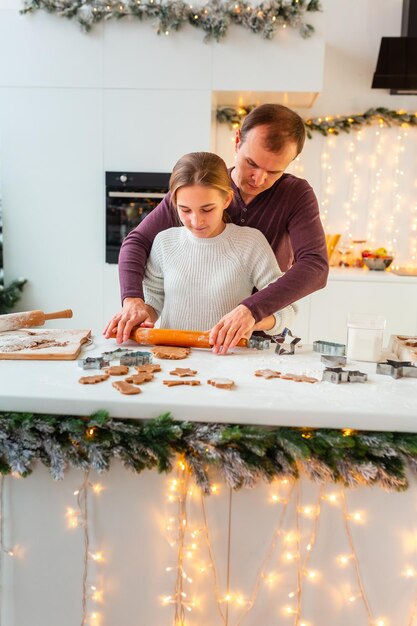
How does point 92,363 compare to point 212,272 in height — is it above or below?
below

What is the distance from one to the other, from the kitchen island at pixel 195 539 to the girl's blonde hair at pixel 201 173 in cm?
60

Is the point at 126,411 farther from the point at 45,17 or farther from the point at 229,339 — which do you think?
the point at 45,17

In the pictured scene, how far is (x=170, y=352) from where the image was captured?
1312 mm

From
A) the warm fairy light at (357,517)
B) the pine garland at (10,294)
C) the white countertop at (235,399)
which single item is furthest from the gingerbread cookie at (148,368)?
the pine garland at (10,294)

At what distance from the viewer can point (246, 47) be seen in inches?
119

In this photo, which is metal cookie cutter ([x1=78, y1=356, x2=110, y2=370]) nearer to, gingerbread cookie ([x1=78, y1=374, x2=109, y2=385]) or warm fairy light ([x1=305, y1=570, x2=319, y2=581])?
gingerbread cookie ([x1=78, y1=374, x2=109, y2=385])

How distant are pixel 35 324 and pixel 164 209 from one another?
54 centimetres

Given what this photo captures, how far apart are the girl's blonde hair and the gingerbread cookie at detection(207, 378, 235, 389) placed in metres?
0.56

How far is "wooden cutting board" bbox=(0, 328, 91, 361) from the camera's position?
123 cm

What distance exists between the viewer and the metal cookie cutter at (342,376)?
1.12 metres

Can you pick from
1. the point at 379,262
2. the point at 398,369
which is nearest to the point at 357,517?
the point at 398,369

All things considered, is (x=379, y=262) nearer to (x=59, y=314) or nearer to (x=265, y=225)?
(x=265, y=225)

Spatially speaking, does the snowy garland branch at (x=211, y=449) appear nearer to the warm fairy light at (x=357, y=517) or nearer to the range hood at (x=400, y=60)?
the warm fairy light at (x=357, y=517)

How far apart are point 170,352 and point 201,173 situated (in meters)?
0.47
